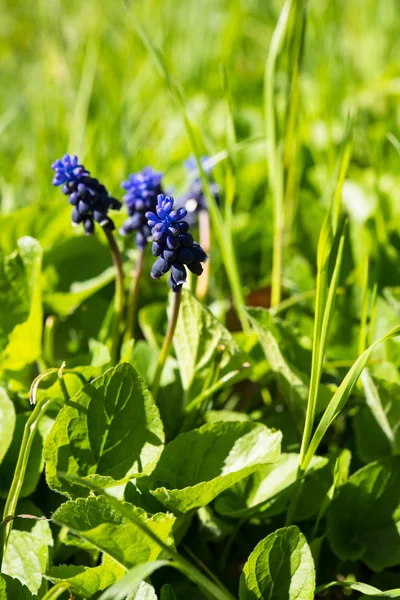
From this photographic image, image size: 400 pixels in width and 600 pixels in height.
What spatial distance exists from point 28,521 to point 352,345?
1086 millimetres

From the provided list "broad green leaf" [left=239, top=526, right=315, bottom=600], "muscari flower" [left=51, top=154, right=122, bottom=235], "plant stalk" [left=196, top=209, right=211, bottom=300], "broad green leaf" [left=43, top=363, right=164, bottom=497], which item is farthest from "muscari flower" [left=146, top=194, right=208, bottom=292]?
"plant stalk" [left=196, top=209, right=211, bottom=300]

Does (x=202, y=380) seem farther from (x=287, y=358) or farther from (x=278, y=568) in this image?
(x=278, y=568)

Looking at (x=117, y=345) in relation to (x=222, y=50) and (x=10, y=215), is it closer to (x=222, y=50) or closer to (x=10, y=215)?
(x=10, y=215)

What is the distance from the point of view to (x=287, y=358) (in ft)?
5.49

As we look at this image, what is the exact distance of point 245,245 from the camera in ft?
8.37

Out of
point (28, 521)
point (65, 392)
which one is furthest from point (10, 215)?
point (28, 521)

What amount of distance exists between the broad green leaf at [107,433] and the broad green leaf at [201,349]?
27 cm

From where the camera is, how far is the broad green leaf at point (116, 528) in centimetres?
115

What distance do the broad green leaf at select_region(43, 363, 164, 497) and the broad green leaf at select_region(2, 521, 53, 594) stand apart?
125 millimetres

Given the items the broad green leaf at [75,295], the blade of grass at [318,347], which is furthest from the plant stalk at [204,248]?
the blade of grass at [318,347]

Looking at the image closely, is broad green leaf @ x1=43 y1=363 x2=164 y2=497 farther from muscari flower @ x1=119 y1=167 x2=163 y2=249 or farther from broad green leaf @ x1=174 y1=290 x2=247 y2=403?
muscari flower @ x1=119 y1=167 x2=163 y2=249

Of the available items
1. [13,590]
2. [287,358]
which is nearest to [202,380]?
[287,358]

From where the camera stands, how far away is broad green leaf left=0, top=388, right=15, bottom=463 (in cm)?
144

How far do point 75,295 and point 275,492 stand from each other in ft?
2.99
